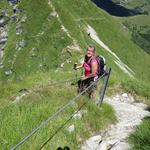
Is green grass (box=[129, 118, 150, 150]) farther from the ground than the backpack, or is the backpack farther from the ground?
green grass (box=[129, 118, 150, 150])

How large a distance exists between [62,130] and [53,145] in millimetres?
945

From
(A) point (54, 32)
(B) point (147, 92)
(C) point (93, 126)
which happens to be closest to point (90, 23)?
(A) point (54, 32)

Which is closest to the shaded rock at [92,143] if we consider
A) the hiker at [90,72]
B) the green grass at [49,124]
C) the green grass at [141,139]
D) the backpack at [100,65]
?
the green grass at [49,124]

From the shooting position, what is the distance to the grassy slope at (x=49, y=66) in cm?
1041

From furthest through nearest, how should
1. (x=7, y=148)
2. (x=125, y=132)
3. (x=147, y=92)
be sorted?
(x=147, y=92) → (x=125, y=132) → (x=7, y=148)

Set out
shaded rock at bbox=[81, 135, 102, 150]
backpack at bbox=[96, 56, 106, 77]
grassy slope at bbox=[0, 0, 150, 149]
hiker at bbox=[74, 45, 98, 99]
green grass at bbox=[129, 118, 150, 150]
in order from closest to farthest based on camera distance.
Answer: green grass at bbox=[129, 118, 150, 150] < grassy slope at bbox=[0, 0, 150, 149] < shaded rock at bbox=[81, 135, 102, 150] < hiker at bbox=[74, 45, 98, 99] < backpack at bbox=[96, 56, 106, 77]

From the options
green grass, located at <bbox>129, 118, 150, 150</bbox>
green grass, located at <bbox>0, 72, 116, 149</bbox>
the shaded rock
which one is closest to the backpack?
green grass, located at <bbox>0, 72, 116, 149</bbox>

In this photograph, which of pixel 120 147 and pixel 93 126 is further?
pixel 93 126

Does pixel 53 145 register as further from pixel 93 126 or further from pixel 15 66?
pixel 15 66

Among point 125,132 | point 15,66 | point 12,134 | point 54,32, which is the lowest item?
point 15,66

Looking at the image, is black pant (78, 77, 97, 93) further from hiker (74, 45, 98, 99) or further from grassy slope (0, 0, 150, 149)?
grassy slope (0, 0, 150, 149)

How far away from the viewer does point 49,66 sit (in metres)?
75.9

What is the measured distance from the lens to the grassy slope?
10414mm

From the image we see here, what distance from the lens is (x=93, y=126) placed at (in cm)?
1200
